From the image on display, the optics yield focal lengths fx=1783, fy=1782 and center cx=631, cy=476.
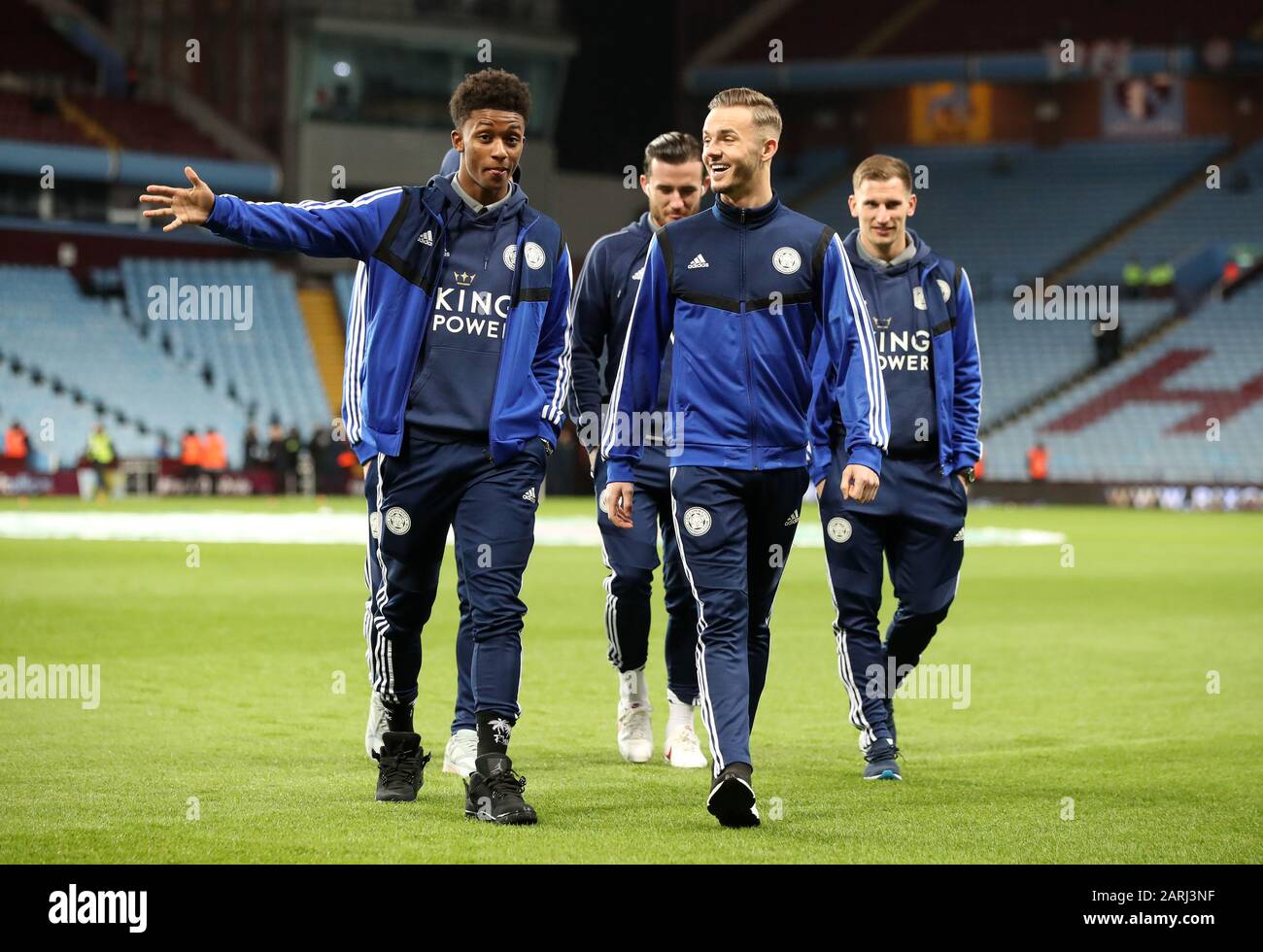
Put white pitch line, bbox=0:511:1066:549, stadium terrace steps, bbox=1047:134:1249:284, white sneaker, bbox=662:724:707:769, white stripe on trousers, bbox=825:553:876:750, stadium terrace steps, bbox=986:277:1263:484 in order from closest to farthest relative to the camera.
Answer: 1. white stripe on trousers, bbox=825:553:876:750
2. white sneaker, bbox=662:724:707:769
3. white pitch line, bbox=0:511:1066:549
4. stadium terrace steps, bbox=986:277:1263:484
5. stadium terrace steps, bbox=1047:134:1249:284

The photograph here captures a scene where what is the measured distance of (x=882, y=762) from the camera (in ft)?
24.9

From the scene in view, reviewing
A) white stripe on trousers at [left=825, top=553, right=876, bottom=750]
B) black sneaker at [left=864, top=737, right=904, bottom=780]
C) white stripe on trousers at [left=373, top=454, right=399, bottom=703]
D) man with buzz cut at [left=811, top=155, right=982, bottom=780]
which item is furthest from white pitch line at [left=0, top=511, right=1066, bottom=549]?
white stripe on trousers at [left=373, top=454, right=399, bottom=703]

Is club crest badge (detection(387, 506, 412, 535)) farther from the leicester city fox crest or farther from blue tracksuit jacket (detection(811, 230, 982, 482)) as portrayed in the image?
blue tracksuit jacket (detection(811, 230, 982, 482))

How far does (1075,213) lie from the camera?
4966cm

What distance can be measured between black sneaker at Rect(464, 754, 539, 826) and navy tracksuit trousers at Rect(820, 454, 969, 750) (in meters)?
1.97

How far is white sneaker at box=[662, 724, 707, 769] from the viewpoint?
7871 mm

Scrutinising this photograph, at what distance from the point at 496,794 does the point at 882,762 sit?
2.00 m

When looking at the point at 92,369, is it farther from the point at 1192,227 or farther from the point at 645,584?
the point at 645,584

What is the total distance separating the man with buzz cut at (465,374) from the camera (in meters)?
6.53

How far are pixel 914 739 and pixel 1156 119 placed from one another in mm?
45360

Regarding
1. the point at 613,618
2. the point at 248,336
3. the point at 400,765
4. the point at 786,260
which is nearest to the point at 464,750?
the point at 400,765

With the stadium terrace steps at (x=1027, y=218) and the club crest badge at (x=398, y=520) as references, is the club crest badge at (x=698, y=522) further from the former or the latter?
the stadium terrace steps at (x=1027, y=218)
